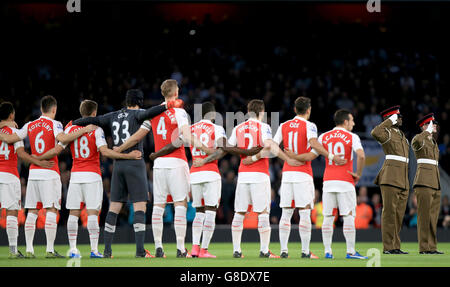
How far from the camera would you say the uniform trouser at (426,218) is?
1385cm

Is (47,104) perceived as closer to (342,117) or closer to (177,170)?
(177,170)

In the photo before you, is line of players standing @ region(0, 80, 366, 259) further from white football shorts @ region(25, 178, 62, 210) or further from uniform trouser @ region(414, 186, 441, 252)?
uniform trouser @ region(414, 186, 441, 252)

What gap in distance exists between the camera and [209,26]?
91.0ft

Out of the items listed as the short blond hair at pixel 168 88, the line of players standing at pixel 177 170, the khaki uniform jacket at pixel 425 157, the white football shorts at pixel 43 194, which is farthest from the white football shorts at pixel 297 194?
the white football shorts at pixel 43 194

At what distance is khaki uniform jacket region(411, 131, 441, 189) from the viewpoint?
1391 cm

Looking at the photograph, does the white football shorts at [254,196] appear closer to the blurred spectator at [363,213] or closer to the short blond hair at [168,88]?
the short blond hair at [168,88]

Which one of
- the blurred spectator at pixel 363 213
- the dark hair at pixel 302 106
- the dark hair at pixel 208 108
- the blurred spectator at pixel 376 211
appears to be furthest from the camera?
the blurred spectator at pixel 376 211

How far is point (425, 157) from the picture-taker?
13992mm

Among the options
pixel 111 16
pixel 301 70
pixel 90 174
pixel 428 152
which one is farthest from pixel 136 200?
pixel 111 16

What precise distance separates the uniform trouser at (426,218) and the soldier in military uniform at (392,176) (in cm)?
43

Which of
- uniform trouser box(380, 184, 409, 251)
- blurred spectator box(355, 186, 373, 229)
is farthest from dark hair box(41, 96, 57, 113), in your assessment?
blurred spectator box(355, 186, 373, 229)

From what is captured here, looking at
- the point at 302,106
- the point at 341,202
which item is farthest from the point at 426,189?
the point at 302,106

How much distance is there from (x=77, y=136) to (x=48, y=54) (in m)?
15.2

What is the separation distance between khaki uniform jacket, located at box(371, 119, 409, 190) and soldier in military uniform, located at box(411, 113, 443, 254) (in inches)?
14.5
